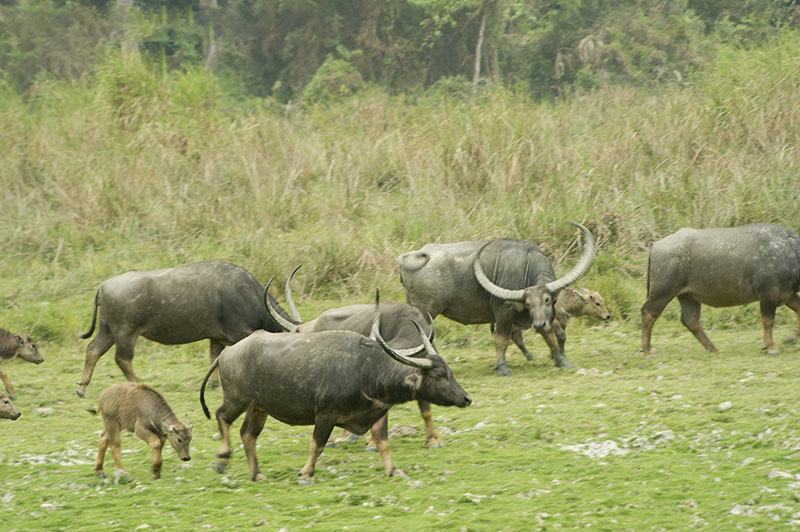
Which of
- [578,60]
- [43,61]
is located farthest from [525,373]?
[43,61]

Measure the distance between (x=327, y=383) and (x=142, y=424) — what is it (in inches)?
49.5

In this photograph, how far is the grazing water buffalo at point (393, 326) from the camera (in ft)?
29.2

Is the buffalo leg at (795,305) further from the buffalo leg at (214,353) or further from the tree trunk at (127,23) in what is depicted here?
the tree trunk at (127,23)

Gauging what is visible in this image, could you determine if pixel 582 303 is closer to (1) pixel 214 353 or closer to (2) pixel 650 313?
(2) pixel 650 313

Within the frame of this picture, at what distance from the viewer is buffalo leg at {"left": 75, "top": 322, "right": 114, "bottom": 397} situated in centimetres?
1160

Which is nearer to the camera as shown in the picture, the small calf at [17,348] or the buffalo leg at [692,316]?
the buffalo leg at [692,316]

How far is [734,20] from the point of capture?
26.1m

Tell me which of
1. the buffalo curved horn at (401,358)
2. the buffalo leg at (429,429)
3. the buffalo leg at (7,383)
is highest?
the buffalo curved horn at (401,358)

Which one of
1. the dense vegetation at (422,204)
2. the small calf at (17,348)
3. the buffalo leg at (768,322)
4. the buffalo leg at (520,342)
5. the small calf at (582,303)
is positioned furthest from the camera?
the small calf at (582,303)

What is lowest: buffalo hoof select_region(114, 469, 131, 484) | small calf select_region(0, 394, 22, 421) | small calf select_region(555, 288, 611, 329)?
small calf select_region(555, 288, 611, 329)

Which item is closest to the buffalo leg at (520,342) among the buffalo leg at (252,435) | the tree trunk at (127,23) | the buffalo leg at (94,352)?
the buffalo leg at (94,352)

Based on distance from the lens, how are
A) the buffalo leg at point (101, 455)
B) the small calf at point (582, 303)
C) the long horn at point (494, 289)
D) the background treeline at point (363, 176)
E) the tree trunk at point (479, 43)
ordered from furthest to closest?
the tree trunk at point (479, 43)
the background treeline at point (363, 176)
the small calf at point (582, 303)
the long horn at point (494, 289)
the buffalo leg at point (101, 455)

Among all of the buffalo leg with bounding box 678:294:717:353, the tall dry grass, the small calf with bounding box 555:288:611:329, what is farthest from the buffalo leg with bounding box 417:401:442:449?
the tall dry grass

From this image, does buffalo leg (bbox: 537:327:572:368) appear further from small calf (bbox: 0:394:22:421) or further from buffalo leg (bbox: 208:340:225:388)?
small calf (bbox: 0:394:22:421)
